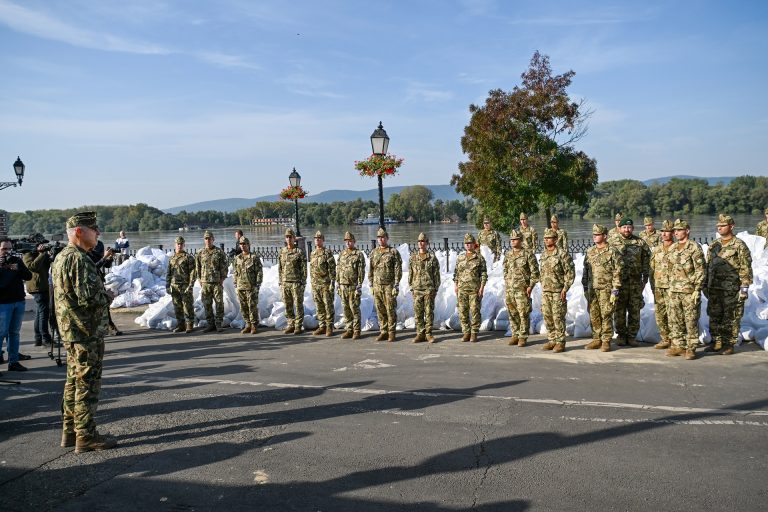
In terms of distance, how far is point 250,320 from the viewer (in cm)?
1144

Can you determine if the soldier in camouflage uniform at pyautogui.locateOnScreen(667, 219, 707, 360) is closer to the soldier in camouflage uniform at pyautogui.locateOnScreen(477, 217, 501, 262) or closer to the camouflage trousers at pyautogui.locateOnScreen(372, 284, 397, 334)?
the camouflage trousers at pyautogui.locateOnScreen(372, 284, 397, 334)

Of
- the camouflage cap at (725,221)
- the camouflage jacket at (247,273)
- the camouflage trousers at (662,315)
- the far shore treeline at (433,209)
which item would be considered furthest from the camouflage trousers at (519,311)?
the far shore treeline at (433,209)

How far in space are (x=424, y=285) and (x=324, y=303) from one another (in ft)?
6.95

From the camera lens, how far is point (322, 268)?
35.9 ft

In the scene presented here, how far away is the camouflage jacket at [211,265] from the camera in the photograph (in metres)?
11.7

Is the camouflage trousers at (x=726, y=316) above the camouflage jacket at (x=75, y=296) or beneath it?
beneath

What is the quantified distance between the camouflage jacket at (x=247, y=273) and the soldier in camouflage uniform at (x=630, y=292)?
22.3ft

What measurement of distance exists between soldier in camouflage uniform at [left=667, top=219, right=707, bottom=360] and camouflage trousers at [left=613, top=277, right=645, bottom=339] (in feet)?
2.33

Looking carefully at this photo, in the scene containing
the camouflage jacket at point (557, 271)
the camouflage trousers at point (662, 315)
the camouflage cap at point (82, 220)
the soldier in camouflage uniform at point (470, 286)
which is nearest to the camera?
the camouflage cap at point (82, 220)

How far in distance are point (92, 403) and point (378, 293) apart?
19.3 ft

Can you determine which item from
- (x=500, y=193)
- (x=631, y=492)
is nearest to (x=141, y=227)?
(x=500, y=193)

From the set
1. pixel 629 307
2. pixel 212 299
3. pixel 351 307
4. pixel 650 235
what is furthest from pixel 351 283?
pixel 650 235

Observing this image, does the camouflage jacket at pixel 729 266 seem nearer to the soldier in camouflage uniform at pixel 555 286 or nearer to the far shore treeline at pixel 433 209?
A: the soldier in camouflage uniform at pixel 555 286

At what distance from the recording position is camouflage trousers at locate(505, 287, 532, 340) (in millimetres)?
9406
